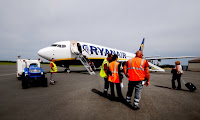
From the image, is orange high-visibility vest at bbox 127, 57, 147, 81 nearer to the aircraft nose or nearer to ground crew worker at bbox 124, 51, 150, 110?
ground crew worker at bbox 124, 51, 150, 110

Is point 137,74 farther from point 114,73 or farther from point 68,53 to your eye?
point 68,53

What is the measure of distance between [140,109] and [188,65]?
40.3m

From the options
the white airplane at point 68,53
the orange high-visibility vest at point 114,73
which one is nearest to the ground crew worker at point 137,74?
the orange high-visibility vest at point 114,73

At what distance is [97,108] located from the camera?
11.8 feet

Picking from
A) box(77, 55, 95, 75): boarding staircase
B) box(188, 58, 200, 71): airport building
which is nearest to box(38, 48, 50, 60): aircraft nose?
box(77, 55, 95, 75): boarding staircase

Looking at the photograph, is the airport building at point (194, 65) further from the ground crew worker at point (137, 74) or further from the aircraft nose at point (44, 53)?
the aircraft nose at point (44, 53)

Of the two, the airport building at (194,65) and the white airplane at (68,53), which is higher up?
the white airplane at (68,53)

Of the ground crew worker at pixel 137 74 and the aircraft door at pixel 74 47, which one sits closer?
the ground crew worker at pixel 137 74

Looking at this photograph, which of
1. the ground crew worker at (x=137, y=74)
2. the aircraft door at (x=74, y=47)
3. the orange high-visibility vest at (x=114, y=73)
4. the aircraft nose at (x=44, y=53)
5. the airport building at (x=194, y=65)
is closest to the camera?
the ground crew worker at (x=137, y=74)

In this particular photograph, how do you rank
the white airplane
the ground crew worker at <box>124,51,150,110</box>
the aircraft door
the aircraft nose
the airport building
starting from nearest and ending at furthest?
the ground crew worker at <box>124,51,150,110</box>
the aircraft nose
the white airplane
the aircraft door
the airport building

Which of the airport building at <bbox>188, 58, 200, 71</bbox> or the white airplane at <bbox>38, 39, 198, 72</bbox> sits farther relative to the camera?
the airport building at <bbox>188, 58, 200, 71</bbox>

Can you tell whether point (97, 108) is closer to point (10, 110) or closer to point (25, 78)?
point (10, 110)

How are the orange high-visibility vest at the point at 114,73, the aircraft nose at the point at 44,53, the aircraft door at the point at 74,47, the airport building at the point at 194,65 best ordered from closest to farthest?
1. the orange high-visibility vest at the point at 114,73
2. the aircraft nose at the point at 44,53
3. the aircraft door at the point at 74,47
4. the airport building at the point at 194,65

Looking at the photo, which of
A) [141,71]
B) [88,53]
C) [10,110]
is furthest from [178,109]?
[88,53]
